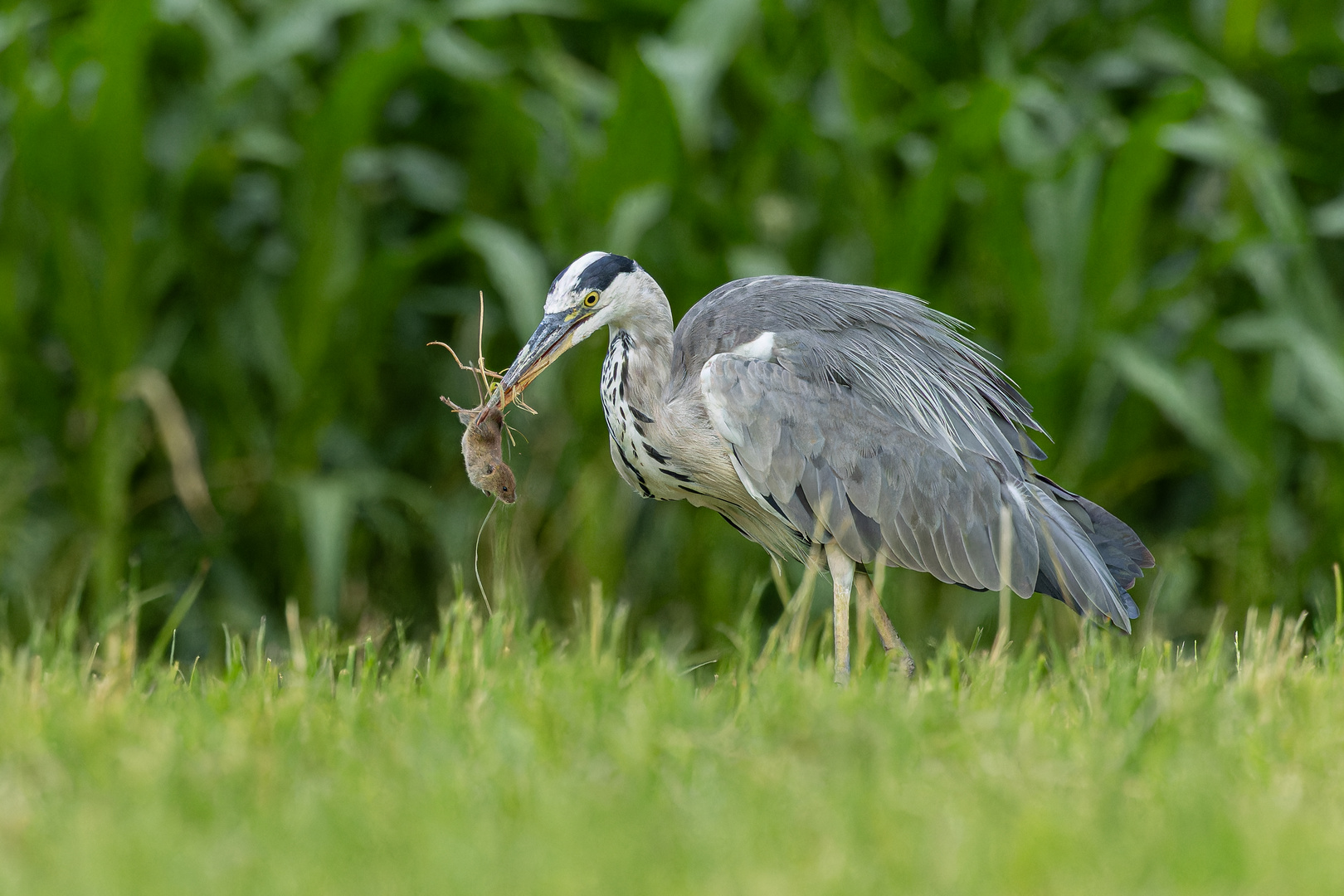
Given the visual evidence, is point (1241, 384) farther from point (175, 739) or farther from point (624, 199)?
point (175, 739)

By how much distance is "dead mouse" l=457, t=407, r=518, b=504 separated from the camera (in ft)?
12.8

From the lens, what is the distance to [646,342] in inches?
171

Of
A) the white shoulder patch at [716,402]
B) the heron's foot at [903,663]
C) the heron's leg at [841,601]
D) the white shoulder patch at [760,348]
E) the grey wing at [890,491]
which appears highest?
the white shoulder patch at [760,348]

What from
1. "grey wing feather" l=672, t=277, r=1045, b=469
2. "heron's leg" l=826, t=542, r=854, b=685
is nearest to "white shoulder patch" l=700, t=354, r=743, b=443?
"grey wing feather" l=672, t=277, r=1045, b=469

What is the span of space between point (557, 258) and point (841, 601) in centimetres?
218

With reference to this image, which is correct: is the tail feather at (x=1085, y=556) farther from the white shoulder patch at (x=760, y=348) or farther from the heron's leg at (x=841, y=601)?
the white shoulder patch at (x=760, y=348)

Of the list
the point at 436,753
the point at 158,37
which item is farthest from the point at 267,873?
the point at 158,37

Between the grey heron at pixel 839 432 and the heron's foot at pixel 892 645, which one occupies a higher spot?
the grey heron at pixel 839 432

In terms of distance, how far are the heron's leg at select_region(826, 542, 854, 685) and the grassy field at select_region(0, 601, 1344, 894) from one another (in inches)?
21.2

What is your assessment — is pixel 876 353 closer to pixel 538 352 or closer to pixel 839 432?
pixel 839 432

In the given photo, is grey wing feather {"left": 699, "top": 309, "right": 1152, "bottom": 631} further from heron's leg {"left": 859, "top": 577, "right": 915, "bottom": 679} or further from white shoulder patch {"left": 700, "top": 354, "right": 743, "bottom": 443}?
heron's leg {"left": 859, "top": 577, "right": 915, "bottom": 679}

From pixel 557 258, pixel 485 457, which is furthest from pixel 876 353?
pixel 557 258

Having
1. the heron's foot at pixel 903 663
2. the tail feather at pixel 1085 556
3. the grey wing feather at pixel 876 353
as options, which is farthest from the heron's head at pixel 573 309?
the tail feather at pixel 1085 556

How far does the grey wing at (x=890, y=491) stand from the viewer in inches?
159
